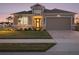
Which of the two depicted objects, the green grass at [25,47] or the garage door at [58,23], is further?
the garage door at [58,23]

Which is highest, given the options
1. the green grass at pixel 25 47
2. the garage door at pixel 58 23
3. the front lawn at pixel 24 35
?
the garage door at pixel 58 23

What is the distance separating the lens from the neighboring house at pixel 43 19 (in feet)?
28.7

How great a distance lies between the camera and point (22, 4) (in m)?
8.67

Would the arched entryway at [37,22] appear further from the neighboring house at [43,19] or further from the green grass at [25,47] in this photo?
the green grass at [25,47]

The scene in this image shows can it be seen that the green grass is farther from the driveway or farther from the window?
the window

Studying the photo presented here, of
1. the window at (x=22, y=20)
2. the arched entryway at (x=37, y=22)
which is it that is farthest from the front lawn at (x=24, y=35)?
the window at (x=22, y=20)

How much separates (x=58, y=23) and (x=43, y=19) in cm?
41

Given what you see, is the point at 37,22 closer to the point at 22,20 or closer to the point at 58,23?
the point at 22,20

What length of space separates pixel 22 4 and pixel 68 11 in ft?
3.77

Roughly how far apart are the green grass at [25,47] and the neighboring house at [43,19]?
→ 42 centimetres

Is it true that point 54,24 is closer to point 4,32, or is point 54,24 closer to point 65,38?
point 65,38

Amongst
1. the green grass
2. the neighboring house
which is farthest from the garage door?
the green grass
